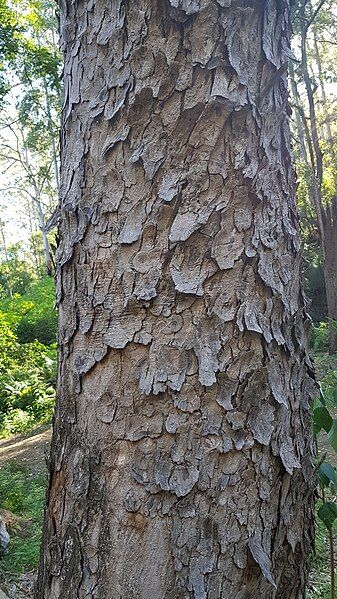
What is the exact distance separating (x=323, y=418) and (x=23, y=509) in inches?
134

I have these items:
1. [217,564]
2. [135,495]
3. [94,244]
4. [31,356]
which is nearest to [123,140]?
[94,244]

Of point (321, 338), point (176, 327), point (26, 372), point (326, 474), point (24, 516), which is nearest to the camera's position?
point (176, 327)

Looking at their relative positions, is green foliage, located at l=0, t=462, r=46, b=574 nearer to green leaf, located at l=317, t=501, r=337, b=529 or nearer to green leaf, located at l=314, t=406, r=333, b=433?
green leaf, located at l=317, t=501, r=337, b=529

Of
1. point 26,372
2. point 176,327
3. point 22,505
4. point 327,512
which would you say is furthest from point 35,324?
point 176,327

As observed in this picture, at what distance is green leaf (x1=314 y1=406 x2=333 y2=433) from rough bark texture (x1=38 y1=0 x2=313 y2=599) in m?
0.33

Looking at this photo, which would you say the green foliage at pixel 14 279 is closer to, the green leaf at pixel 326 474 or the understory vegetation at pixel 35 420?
the understory vegetation at pixel 35 420

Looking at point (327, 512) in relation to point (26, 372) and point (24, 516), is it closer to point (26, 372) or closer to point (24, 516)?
point (24, 516)

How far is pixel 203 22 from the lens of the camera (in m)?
0.85

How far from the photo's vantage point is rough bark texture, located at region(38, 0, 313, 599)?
824 millimetres

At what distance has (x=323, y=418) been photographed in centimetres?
123

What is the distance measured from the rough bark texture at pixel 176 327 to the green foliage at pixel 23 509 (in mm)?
2533

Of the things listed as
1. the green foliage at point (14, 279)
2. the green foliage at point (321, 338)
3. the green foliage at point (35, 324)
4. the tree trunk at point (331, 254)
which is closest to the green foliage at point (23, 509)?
the green foliage at point (321, 338)

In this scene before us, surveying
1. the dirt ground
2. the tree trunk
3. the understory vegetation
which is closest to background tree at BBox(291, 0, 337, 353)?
the tree trunk

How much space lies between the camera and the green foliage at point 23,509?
3.10m
